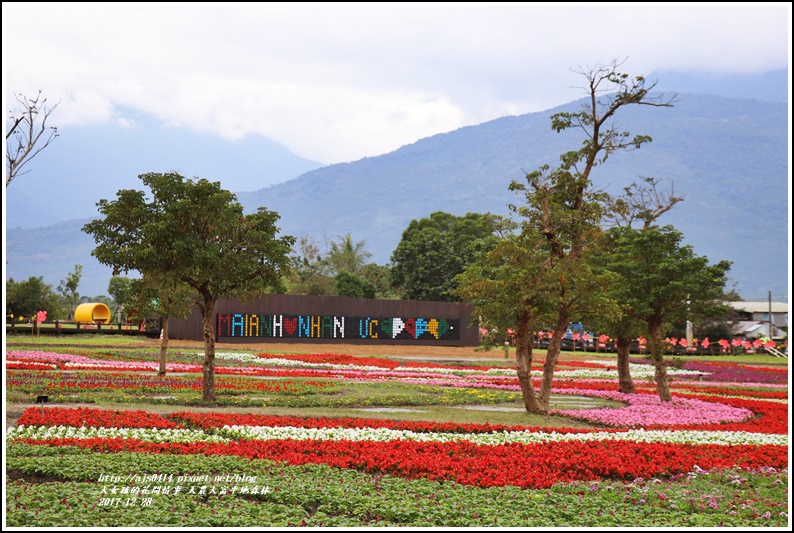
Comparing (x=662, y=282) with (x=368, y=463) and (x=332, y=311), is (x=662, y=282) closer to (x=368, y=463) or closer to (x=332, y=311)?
(x=368, y=463)

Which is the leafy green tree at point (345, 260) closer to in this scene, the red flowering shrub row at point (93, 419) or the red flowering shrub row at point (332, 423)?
the red flowering shrub row at point (332, 423)

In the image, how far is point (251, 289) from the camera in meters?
22.1

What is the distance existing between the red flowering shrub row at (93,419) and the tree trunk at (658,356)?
15.7 metres

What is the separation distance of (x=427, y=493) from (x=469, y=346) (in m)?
47.2

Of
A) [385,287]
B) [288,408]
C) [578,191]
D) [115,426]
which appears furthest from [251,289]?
[385,287]

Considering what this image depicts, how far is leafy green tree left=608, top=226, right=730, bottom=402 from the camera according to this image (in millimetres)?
24469

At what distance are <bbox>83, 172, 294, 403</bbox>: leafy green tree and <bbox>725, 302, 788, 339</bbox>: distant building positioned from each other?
240 ft

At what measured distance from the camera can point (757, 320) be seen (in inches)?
4213

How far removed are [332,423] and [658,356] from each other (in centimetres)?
1252

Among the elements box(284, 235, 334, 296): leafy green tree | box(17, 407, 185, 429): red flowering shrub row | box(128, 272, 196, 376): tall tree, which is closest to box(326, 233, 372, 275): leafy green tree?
box(284, 235, 334, 296): leafy green tree

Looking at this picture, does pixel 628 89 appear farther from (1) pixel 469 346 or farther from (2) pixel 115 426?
(1) pixel 469 346

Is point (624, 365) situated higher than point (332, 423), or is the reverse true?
point (624, 365)

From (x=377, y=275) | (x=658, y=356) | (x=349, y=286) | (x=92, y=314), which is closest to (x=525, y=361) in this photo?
(x=658, y=356)

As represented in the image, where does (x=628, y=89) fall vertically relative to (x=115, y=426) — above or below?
above
